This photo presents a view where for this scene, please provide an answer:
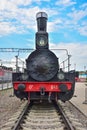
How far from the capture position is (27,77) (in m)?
12.6

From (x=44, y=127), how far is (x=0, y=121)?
1.99 meters

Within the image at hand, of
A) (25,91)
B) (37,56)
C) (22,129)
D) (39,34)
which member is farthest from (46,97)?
(22,129)

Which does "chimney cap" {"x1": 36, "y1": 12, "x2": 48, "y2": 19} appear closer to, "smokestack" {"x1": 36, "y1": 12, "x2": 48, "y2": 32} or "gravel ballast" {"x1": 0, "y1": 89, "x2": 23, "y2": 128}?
"smokestack" {"x1": 36, "y1": 12, "x2": 48, "y2": 32}

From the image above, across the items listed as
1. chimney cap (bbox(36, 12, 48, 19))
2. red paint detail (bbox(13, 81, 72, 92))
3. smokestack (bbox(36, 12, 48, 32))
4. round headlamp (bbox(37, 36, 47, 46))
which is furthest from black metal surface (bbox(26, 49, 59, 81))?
chimney cap (bbox(36, 12, 48, 19))

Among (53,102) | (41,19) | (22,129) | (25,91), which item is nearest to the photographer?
(22,129)

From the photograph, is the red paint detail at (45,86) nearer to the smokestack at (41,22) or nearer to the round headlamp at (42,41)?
the round headlamp at (42,41)

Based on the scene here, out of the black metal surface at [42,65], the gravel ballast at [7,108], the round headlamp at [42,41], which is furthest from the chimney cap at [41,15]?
the gravel ballast at [7,108]

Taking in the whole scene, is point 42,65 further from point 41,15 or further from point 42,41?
point 41,15

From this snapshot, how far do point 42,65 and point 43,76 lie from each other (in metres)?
0.47

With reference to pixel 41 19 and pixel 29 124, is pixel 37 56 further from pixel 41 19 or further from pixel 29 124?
pixel 29 124

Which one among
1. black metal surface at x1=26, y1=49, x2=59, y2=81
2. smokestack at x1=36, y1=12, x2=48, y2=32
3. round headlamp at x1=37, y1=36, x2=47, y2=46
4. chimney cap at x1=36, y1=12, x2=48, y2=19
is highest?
chimney cap at x1=36, y1=12, x2=48, y2=19

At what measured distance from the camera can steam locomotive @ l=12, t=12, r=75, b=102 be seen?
1198 centimetres

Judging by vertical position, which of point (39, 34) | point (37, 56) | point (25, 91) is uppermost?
point (39, 34)

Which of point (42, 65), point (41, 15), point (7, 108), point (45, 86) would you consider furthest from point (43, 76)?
point (41, 15)
